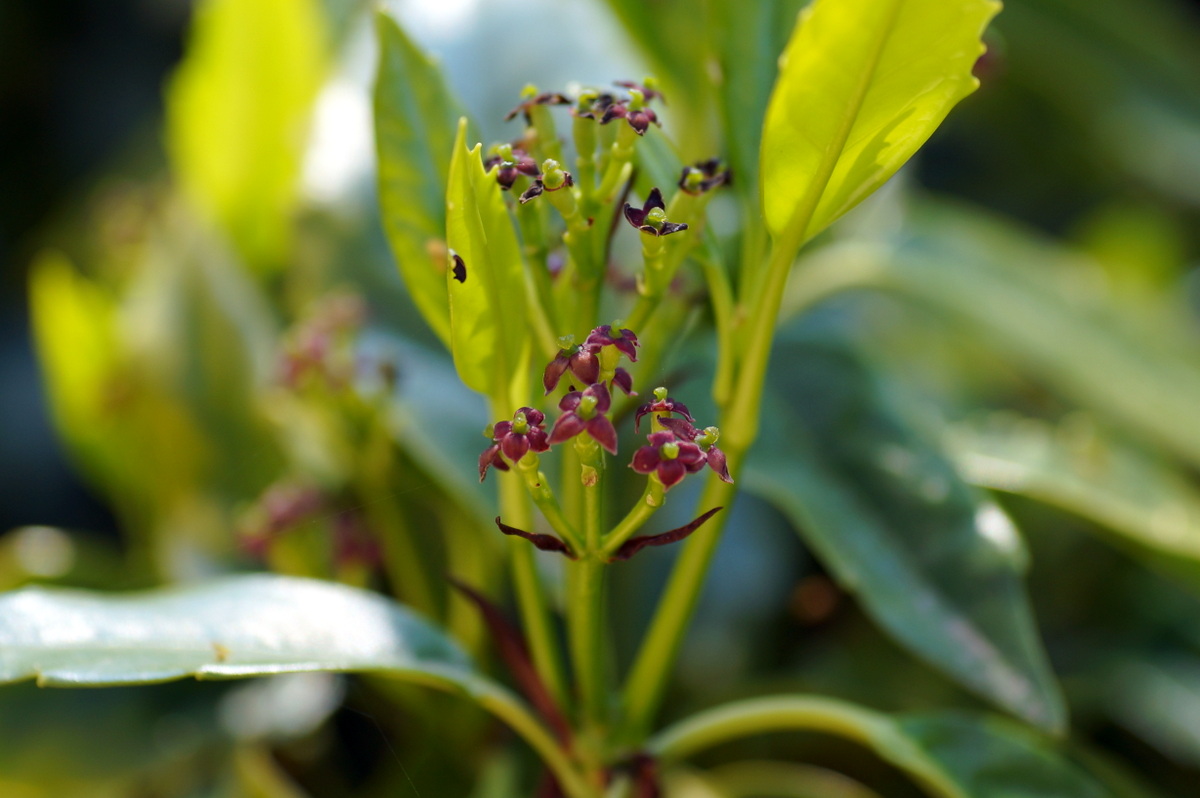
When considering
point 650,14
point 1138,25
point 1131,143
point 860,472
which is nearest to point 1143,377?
point 860,472

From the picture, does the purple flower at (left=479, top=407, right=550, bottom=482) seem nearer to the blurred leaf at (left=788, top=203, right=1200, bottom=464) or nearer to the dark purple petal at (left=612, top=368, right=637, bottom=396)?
the dark purple petal at (left=612, top=368, right=637, bottom=396)

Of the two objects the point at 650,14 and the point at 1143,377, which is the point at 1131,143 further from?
the point at 650,14

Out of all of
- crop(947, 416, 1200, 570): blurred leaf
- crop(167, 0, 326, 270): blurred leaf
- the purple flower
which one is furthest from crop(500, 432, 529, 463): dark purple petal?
crop(167, 0, 326, 270): blurred leaf

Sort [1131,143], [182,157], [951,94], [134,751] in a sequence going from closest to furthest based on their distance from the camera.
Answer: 1. [951,94]
2. [134,751]
3. [182,157]
4. [1131,143]

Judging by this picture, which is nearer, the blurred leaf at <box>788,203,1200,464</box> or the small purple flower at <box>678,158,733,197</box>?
the small purple flower at <box>678,158,733,197</box>

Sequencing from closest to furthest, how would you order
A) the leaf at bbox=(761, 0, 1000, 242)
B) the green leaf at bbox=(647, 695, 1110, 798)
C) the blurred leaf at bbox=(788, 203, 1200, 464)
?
the leaf at bbox=(761, 0, 1000, 242), the green leaf at bbox=(647, 695, 1110, 798), the blurred leaf at bbox=(788, 203, 1200, 464)

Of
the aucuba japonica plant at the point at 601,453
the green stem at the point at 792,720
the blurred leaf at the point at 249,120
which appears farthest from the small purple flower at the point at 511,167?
the blurred leaf at the point at 249,120
